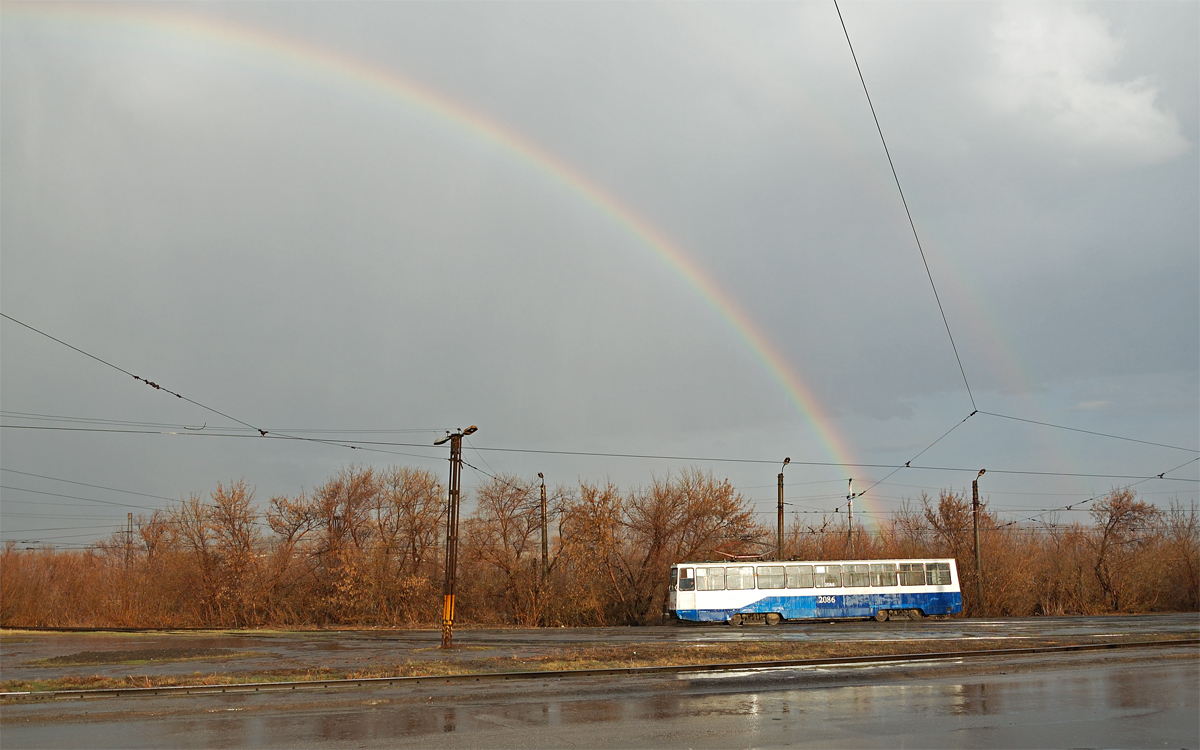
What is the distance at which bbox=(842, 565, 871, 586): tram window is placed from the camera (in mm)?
42469

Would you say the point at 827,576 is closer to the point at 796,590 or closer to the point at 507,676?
the point at 796,590

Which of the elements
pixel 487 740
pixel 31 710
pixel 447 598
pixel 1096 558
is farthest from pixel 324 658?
pixel 1096 558

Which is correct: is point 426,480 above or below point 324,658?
above

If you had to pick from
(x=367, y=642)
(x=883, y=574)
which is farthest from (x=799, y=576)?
(x=367, y=642)

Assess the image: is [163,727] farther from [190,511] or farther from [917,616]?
[190,511]

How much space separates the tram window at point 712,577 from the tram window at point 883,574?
812cm

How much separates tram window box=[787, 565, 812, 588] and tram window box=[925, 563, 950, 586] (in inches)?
269

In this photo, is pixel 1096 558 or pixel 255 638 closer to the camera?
pixel 255 638

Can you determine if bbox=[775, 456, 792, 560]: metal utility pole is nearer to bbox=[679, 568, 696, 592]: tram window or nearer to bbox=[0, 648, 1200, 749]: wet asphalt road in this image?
bbox=[679, 568, 696, 592]: tram window

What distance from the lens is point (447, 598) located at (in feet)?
91.2

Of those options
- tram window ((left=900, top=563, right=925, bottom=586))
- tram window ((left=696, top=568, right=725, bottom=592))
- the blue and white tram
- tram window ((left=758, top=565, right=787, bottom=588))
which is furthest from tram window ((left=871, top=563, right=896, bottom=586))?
tram window ((left=696, top=568, right=725, bottom=592))

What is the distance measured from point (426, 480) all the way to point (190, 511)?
587 inches

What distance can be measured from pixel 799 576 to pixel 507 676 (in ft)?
87.9

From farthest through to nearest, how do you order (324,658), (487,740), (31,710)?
(324,658), (31,710), (487,740)
